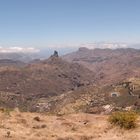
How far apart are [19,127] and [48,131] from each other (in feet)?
8.91

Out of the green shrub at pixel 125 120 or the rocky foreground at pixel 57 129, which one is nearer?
the rocky foreground at pixel 57 129

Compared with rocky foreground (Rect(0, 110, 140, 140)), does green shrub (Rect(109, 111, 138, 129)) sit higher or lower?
higher

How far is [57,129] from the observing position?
2650 centimetres

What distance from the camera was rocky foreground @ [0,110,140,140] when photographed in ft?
77.3

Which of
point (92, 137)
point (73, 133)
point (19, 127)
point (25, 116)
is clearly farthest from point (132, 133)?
point (25, 116)

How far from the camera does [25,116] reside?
30938mm

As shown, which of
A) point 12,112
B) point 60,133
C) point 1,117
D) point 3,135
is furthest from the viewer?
point 12,112

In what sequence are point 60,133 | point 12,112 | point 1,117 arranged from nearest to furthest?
1. point 60,133
2. point 1,117
3. point 12,112

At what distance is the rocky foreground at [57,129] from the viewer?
77.3ft

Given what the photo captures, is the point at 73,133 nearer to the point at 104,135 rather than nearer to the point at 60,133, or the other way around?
the point at 60,133

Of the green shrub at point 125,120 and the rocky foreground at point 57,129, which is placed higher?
the green shrub at point 125,120

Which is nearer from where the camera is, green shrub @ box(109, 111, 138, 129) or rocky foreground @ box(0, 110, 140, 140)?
rocky foreground @ box(0, 110, 140, 140)

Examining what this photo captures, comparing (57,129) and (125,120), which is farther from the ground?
(125,120)

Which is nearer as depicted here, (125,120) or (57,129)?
(125,120)
